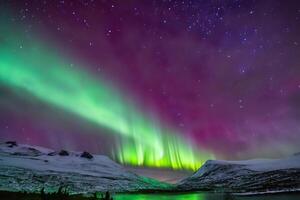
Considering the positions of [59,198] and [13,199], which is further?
[13,199]

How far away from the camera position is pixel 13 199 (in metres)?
59.3

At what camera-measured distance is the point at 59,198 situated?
55656 mm

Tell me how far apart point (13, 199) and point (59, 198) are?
11.3m
